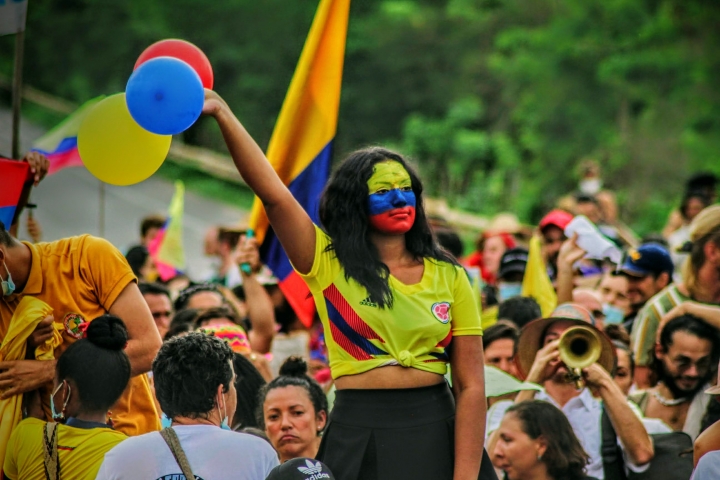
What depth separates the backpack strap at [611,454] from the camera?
5.14 m

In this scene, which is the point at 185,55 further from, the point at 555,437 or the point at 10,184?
the point at 555,437

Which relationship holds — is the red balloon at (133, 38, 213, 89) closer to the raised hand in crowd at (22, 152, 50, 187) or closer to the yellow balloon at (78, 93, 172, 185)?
the yellow balloon at (78, 93, 172, 185)

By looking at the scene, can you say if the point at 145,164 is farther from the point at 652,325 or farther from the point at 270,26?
the point at 270,26

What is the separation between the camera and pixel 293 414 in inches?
203

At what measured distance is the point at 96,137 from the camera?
4.25m

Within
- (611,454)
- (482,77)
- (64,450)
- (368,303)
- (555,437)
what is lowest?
(611,454)

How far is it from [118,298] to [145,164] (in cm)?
56

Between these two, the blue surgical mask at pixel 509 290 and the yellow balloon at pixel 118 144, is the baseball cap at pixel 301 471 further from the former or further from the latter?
the blue surgical mask at pixel 509 290

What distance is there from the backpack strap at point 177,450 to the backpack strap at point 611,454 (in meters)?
2.46

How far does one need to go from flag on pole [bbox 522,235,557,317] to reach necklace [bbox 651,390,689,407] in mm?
1683

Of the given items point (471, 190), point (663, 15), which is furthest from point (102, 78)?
point (663, 15)

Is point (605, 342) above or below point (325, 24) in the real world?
below

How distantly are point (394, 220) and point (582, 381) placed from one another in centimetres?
178

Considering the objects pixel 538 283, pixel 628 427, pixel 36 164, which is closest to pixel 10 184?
pixel 36 164
